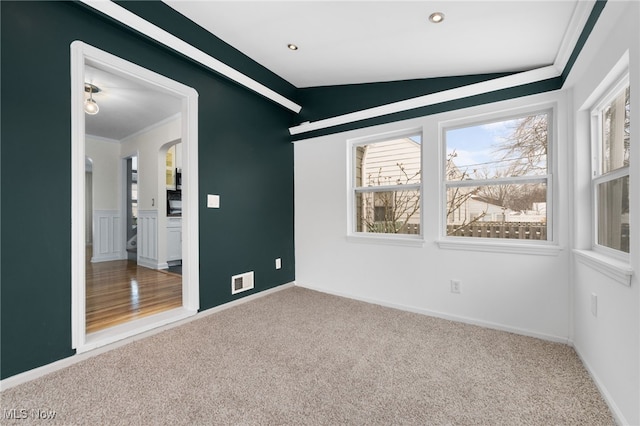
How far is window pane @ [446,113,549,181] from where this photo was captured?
245cm

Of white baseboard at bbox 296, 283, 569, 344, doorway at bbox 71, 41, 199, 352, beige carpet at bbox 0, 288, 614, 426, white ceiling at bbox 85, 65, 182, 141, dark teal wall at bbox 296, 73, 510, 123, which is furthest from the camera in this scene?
white ceiling at bbox 85, 65, 182, 141

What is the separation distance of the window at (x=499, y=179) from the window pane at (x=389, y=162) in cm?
35

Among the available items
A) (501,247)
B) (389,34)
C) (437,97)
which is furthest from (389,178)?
(389,34)

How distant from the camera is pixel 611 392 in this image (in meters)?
1.51

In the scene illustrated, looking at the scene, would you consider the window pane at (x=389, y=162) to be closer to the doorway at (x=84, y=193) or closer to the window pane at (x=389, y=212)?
the window pane at (x=389, y=212)

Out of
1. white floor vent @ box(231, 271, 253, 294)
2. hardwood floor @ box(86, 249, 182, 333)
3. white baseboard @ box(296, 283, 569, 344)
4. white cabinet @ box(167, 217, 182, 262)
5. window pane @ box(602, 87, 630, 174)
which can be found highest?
window pane @ box(602, 87, 630, 174)

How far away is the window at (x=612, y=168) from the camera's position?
160cm

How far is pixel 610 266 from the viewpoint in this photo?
1.49 m

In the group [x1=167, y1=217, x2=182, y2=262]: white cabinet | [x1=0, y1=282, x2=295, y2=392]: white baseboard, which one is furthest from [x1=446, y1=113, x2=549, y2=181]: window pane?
[x1=167, y1=217, x2=182, y2=262]: white cabinet

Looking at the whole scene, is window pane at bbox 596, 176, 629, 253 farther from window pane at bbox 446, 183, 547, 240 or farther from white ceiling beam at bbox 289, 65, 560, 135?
white ceiling beam at bbox 289, 65, 560, 135

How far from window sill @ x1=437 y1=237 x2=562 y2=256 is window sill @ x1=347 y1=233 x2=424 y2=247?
0.25 meters

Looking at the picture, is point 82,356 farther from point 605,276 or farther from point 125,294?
point 605,276

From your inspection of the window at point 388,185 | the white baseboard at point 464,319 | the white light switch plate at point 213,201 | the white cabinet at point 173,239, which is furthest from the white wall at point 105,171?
the window at point 388,185

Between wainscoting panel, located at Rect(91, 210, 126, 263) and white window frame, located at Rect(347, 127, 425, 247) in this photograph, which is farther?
wainscoting panel, located at Rect(91, 210, 126, 263)
